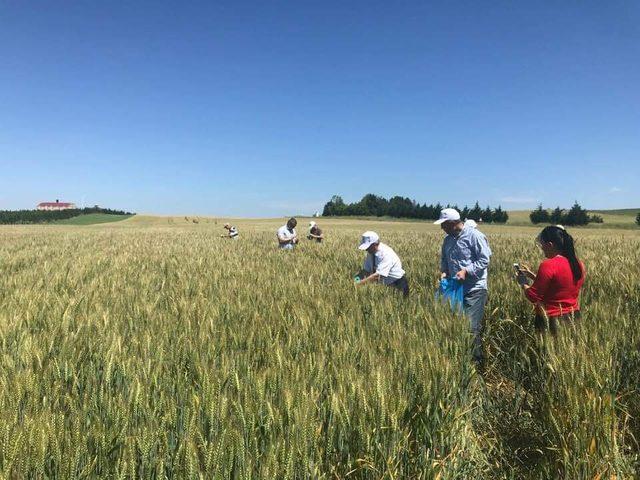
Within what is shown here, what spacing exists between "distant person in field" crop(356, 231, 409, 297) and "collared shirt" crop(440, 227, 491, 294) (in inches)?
40.2

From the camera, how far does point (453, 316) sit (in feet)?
13.1

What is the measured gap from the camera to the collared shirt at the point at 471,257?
17.3 ft

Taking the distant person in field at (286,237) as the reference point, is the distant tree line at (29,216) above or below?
Result: above

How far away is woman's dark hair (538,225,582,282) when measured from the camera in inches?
167

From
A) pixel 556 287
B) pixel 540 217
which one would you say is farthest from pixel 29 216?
pixel 540 217

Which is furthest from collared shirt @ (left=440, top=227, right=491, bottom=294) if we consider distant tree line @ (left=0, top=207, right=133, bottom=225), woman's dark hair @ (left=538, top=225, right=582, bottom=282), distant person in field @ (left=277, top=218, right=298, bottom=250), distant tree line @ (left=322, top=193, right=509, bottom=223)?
distant tree line @ (left=0, top=207, right=133, bottom=225)

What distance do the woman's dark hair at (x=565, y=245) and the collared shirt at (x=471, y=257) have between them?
99 centimetres

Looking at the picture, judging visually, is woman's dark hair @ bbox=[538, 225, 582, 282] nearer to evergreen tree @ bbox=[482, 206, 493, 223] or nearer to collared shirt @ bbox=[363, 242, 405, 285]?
collared shirt @ bbox=[363, 242, 405, 285]

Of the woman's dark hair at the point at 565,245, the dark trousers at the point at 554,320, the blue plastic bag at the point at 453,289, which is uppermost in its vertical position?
the woman's dark hair at the point at 565,245

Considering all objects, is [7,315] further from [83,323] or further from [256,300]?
[256,300]

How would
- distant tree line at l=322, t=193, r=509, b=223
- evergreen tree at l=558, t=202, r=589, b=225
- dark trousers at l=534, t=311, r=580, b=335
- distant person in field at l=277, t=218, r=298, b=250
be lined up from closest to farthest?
dark trousers at l=534, t=311, r=580, b=335 → distant person in field at l=277, t=218, r=298, b=250 → evergreen tree at l=558, t=202, r=589, b=225 → distant tree line at l=322, t=193, r=509, b=223

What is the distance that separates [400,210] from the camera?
102000 mm

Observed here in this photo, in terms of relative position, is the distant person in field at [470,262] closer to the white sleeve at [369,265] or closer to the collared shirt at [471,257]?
the collared shirt at [471,257]

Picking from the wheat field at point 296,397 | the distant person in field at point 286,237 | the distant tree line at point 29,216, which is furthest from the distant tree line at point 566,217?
the distant tree line at point 29,216
